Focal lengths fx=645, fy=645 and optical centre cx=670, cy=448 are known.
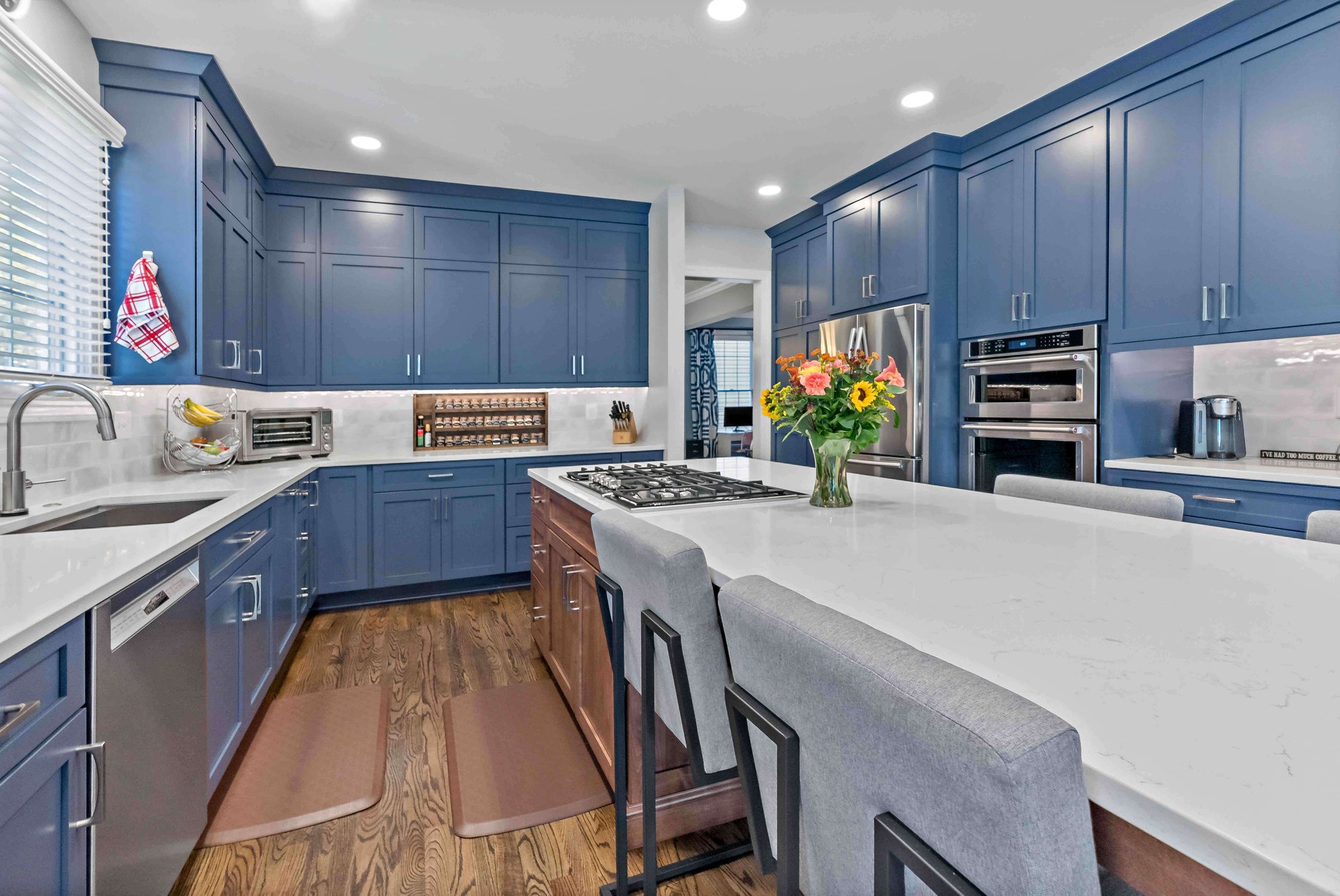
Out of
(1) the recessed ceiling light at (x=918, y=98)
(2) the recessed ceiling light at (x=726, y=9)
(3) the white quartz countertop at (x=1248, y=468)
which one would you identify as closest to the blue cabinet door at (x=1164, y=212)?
(3) the white quartz countertop at (x=1248, y=468)

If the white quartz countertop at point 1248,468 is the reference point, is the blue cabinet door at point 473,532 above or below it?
below

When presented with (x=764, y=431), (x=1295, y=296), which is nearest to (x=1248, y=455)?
(x=1295, y=296)

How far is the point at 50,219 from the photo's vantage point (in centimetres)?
228

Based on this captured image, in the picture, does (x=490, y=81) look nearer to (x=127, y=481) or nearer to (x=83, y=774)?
(x=127, y=481)

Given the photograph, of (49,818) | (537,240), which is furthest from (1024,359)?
(49,818)

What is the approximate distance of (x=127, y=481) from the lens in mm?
2639

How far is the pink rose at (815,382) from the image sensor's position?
165 cm

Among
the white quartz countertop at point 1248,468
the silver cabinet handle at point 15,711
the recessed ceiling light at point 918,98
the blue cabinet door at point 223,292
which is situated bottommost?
the silver cabinet handle at point 15,711

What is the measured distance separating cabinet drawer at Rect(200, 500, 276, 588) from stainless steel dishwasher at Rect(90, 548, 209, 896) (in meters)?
0.09

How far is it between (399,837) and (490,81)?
3.03 m

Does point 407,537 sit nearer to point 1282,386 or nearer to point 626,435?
point 626,435

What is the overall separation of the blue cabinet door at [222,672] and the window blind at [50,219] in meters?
0.99

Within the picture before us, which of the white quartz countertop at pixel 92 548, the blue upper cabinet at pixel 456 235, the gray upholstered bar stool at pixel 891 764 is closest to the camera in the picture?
the gray upholstered bar stool at pixel 891 764

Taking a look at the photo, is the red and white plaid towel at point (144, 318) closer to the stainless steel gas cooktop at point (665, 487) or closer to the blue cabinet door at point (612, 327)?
the stainless steel gas cooktop at point (665, 487)
